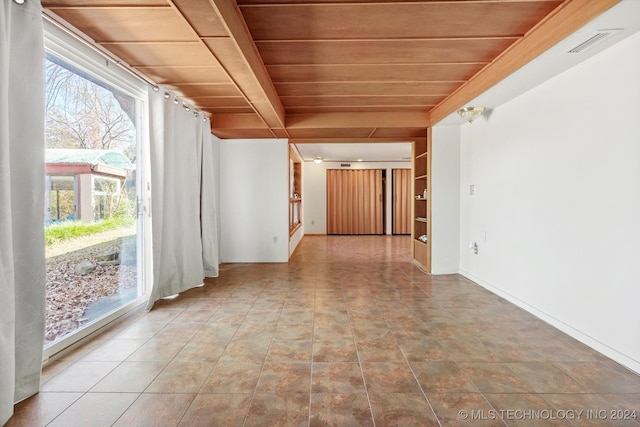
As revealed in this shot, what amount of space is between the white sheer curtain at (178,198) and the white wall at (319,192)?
17.0ft

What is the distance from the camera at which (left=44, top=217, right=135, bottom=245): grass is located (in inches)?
83.3

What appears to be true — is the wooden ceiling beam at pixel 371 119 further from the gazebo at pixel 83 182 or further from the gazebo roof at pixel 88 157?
the gazebo at pixel 83 182

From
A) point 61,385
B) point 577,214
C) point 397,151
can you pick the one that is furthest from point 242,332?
point 397,151

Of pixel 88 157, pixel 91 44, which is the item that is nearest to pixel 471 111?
pixel 91 44

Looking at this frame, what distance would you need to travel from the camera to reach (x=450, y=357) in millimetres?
2111

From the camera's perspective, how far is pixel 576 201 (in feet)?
7.87

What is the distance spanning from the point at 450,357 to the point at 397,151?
608 centimetres

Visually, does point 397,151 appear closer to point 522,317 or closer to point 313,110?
point 313,110

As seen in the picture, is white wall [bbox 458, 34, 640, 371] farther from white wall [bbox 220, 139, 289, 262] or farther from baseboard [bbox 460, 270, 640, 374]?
white wall [bbox 220, 139, 289, 262]

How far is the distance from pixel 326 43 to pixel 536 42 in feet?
4.87

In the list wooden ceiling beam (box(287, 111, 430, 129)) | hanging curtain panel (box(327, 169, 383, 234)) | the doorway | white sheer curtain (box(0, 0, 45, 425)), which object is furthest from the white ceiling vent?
hanging curtain panel (box(327, 169, 383, 234))

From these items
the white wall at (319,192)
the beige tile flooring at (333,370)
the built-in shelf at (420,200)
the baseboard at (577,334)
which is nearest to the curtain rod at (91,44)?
the beige tile flooring at (333,370)

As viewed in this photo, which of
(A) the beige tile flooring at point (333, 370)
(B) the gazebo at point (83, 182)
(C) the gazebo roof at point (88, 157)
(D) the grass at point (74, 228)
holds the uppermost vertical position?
(C) the gazebo roof at point (88, 157)

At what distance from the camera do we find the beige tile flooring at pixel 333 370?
155 cm
